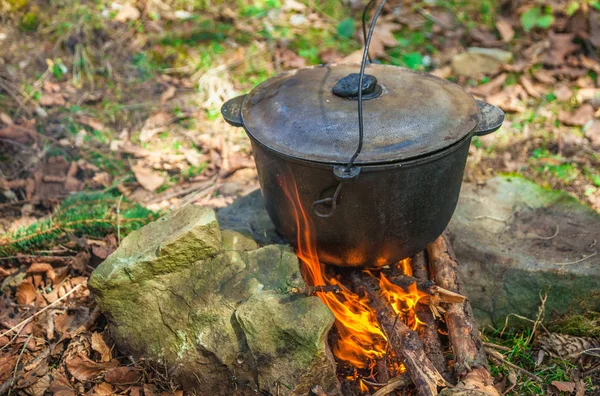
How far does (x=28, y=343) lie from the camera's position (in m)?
2.45

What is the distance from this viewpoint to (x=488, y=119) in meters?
2.19

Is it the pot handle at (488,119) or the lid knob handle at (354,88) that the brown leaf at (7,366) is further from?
the pot handle at (488,119)

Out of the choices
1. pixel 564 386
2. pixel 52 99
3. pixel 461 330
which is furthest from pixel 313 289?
pixel 52 99

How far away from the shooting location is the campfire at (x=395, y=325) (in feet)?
6.73

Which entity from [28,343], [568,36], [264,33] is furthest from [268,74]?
[28,343]

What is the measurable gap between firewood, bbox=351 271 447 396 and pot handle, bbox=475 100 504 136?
817mm

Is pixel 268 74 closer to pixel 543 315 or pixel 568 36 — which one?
pixel 568 36

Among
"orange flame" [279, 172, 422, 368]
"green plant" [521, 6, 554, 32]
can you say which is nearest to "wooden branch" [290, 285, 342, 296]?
"orange flame" [279, 172, 422, 368]

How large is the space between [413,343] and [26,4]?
470 cm

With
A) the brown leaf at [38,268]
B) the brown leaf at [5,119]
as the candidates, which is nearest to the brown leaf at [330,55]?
the brown leaf at [5,119]

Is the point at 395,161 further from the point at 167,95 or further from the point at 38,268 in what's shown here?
the point at 167,95

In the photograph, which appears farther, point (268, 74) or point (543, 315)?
point (268, 74)

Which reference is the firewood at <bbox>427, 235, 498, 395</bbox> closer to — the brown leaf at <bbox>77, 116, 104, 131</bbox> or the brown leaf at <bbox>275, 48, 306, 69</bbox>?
the brown leaf at <bbox>275, 48, 306, 69</bbox>

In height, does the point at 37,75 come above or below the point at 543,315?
above
